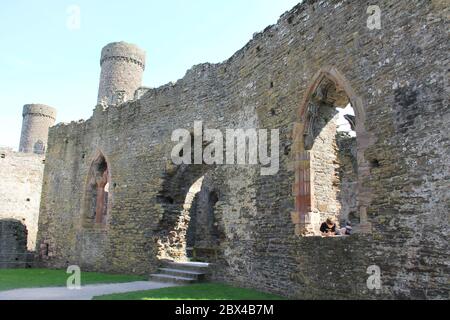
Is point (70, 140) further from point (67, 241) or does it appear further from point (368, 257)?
point (368, 257)

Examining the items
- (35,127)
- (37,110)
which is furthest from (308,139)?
(37,110)

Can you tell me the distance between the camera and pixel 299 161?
792 centimetres

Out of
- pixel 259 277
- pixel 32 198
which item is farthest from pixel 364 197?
pixel 32 198

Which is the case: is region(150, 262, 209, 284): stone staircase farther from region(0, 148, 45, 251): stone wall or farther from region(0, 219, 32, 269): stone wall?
region(0, 148, 45, 251): stone wall

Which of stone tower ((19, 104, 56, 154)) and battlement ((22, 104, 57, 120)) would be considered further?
battlement ((22, 104, 57, 120))

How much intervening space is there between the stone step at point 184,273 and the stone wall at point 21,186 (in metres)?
14.1

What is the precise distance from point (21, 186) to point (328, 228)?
19843 millimetres

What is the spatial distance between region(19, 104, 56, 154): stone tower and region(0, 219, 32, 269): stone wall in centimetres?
1794

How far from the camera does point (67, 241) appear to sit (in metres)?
15.2

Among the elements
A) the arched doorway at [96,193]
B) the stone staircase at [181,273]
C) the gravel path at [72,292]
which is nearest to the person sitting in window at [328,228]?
the stone staircase at [181,273]

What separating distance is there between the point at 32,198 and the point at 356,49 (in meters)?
21.2

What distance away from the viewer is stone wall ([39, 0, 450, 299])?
5.48 metres
